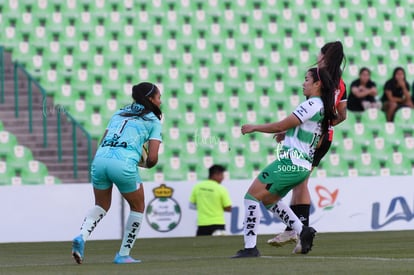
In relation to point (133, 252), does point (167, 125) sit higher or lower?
higher

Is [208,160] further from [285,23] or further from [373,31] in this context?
[373,31]

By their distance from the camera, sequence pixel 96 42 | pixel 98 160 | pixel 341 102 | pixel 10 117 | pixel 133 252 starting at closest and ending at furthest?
pixel 98 160 → pixel 341 102 → pixel 133 252 → pixel 10 117 → pixel 96 42

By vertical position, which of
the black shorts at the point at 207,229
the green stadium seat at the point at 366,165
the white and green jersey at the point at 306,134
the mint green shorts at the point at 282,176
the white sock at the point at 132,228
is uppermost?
the white and green jersey at the point at 306,134

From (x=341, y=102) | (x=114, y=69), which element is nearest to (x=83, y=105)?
(x=114, y=69)

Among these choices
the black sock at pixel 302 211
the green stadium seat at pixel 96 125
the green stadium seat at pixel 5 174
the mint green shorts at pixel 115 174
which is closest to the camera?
the mint green shorts at pixel 115 174

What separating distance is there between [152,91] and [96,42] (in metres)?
10.8

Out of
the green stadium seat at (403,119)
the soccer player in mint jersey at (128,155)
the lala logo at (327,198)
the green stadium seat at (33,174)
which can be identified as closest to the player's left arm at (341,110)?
the soccer player in mint jersey at (128,155)

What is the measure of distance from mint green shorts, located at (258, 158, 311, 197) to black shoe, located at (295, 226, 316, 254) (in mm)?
501

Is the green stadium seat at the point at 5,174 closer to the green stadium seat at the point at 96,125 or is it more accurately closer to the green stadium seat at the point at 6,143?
the green stadium seat at the point at 6,143

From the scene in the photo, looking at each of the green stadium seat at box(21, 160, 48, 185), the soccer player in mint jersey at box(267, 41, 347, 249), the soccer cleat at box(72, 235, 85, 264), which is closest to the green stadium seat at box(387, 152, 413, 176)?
the green stadium seat at box(21, 160, 48, 185)

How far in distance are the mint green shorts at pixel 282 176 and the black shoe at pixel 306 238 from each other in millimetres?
501

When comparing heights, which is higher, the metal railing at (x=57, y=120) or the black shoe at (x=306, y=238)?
the metal railing at (x=57, y=120)

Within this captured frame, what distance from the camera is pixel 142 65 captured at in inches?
804

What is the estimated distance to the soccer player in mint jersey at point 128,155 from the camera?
376 inches
